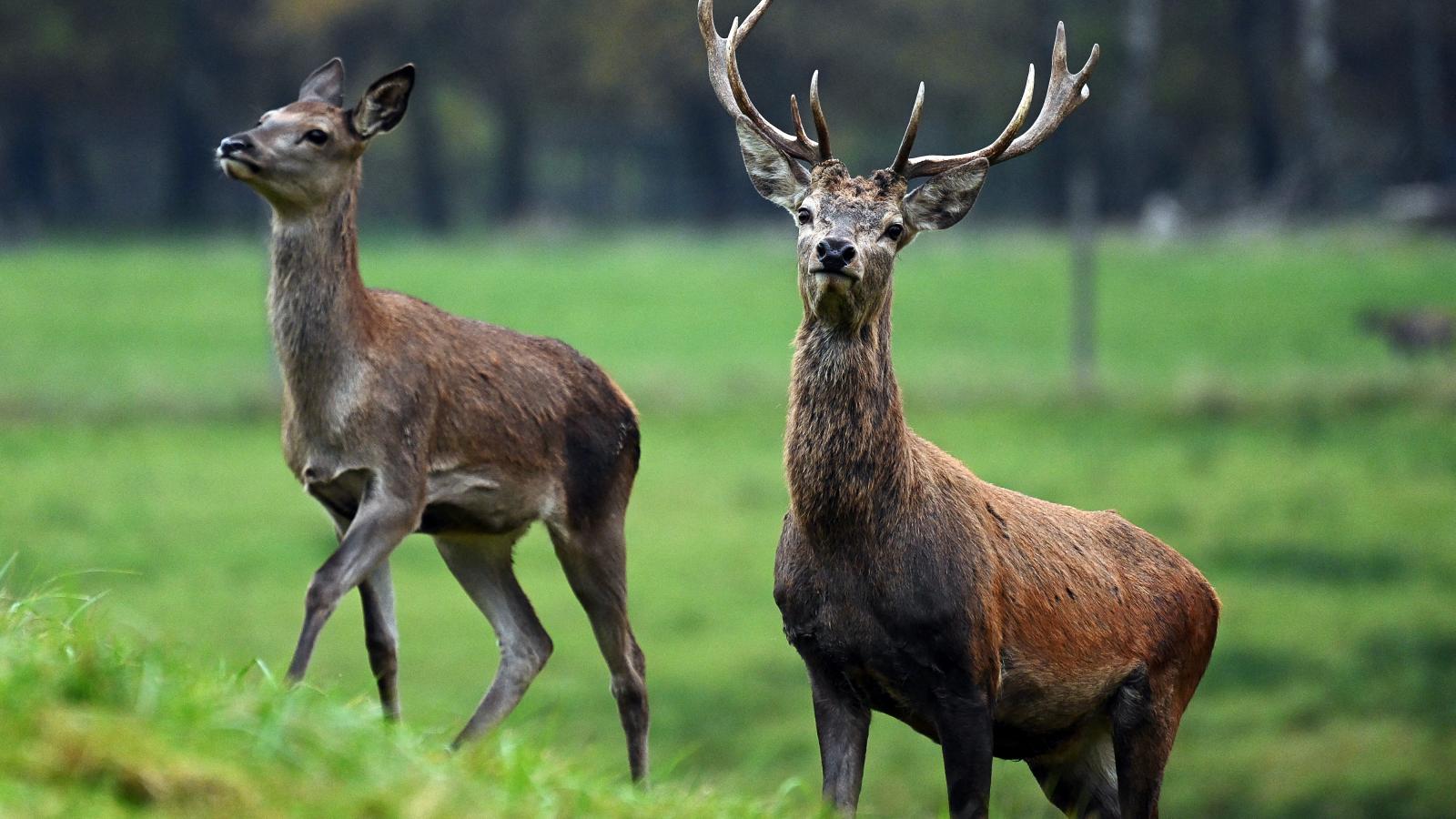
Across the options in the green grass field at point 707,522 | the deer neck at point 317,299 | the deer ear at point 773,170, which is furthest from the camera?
the deer neck at point 317,299

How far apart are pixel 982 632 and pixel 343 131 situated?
9.66ft

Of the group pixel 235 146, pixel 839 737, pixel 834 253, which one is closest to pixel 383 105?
pixel 235 146

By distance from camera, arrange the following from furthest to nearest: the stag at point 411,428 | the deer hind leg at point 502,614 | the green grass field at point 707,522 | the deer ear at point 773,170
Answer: the deer hind leg at point 502,614
the stag at point 411,428
the deer ear at point 773,170
the green grass field at point 707,522

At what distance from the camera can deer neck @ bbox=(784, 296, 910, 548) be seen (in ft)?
20.0

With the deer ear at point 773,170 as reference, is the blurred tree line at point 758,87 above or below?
below

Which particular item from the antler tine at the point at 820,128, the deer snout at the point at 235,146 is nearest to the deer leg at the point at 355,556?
the deer snout at the point at 235,146

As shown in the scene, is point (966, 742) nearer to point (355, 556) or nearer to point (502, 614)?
point (355, 556)

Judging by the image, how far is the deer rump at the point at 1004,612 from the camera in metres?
5.86

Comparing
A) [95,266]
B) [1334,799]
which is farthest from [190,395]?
[1334,799]

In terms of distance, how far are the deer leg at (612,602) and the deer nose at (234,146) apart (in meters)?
1.77

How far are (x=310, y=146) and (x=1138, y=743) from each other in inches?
137

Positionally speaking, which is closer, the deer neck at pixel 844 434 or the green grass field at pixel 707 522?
the green grass field at pixel 707 522

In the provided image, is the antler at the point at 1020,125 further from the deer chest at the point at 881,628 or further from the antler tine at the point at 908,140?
the deer chest at the point at 881,628

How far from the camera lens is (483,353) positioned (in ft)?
24.5
